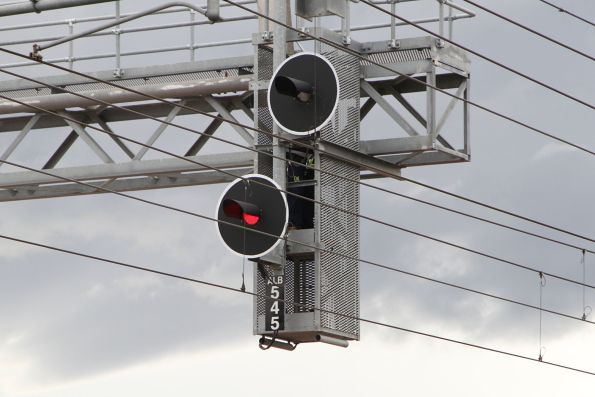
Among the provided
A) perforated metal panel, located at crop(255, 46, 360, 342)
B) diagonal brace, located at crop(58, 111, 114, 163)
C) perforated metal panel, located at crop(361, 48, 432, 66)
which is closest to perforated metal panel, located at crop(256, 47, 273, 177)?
perforated metal panel, located at crop(255, 46, 360, 342)

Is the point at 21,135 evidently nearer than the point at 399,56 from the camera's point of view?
No

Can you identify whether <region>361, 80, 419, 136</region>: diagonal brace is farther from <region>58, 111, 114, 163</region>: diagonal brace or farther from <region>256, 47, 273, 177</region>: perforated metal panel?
<region>58, 111, 114, 163</region>: diagonal brace

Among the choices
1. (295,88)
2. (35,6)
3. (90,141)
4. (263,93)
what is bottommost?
(35,6)

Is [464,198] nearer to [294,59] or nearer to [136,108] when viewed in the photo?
[294,59]

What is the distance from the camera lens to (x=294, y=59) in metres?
18.3

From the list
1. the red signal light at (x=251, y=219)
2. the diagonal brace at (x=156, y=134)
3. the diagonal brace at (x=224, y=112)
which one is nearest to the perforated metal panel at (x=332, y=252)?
the red signal light at (x=251, y=219)

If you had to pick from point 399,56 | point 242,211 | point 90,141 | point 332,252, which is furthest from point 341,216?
point 90,141

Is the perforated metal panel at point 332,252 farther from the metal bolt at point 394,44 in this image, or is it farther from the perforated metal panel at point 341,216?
the metal bolt at point 394,44

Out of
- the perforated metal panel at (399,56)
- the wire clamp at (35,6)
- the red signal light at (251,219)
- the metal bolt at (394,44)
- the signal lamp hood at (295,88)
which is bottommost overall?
the red signal light at (251,219)

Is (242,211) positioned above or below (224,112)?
below

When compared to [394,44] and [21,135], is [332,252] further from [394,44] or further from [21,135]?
[21,135]

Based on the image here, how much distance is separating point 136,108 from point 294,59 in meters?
4.55

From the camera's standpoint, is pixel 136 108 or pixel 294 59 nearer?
pixel 294 59

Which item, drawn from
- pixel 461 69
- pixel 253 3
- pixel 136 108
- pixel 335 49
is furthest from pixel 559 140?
pixel 136 108
